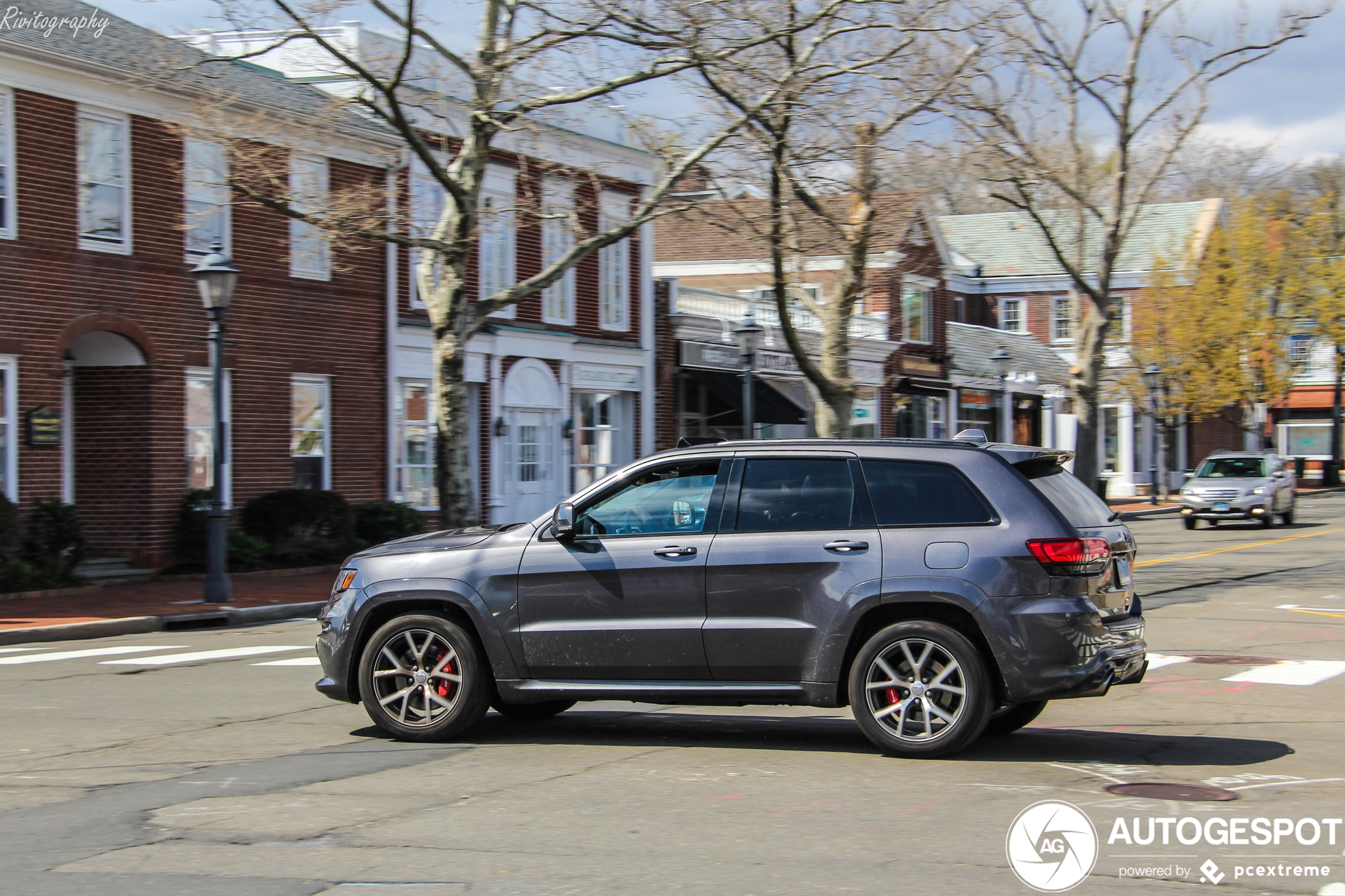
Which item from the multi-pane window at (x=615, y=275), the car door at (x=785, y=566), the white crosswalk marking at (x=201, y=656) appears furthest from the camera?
the multi-pane window at (x=615, y=275)

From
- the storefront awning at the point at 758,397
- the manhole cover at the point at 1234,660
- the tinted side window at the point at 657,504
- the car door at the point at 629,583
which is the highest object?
the storefront awning at the point at 758,397

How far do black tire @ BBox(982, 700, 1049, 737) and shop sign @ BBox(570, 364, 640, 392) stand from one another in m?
21.5

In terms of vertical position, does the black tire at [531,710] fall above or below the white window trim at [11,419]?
below

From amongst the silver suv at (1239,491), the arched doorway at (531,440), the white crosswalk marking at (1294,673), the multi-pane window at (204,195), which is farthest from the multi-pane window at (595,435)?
the white crosswalk marking at (1294,673)

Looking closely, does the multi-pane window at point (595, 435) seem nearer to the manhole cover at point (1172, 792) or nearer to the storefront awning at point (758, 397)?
the storefront awning at point (758, 397)

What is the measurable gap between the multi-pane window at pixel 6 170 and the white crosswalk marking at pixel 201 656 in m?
7.58

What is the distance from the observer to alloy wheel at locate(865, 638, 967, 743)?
743 cm

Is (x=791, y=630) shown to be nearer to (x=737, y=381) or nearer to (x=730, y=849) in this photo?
(x=730, y=849)

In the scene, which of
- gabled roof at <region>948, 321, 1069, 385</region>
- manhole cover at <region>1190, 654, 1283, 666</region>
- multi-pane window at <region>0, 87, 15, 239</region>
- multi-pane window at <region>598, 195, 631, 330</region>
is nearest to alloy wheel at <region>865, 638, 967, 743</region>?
manhole cover at <region>1190, 654, 1283, 666</region>

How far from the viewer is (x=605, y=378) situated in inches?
1191

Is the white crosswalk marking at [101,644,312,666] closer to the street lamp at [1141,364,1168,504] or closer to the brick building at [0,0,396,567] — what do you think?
the brick building at [0,0,396,567]

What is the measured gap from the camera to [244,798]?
6.84 meters

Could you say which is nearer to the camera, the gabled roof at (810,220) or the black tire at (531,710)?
the black tire at (531,710)

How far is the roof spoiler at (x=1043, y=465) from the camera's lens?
25.5 feet
